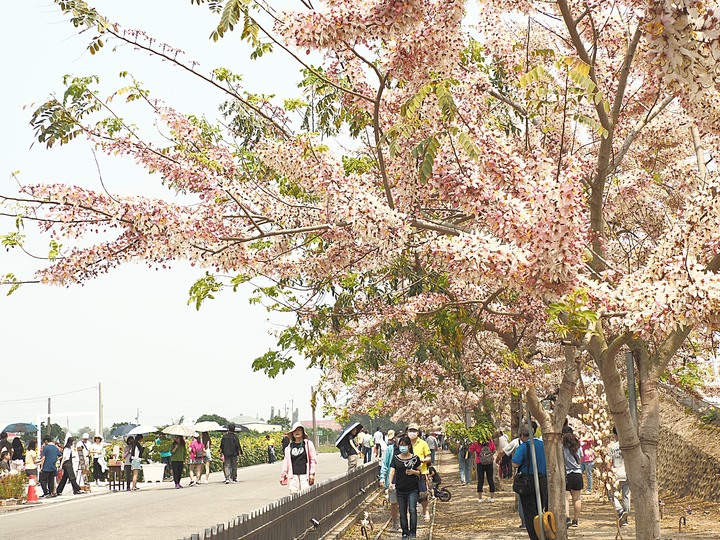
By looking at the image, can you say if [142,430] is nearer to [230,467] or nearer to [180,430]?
[180,430]

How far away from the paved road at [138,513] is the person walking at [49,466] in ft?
2.02

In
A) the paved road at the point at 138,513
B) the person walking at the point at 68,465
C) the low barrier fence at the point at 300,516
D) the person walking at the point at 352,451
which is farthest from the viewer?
the person walking at the point at 68,465

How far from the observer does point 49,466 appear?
24922mm

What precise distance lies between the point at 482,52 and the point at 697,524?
34.2 ft

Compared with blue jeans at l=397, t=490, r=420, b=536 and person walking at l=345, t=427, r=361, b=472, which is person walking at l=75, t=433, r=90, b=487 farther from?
blue jeans at l=397, t=490, r=420, b=536

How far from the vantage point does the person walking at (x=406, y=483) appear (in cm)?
1371

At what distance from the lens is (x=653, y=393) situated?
859 cm

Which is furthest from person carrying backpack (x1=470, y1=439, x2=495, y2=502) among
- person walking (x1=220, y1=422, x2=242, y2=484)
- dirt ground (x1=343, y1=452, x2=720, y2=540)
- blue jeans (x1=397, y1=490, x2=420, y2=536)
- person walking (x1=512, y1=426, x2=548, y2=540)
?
person walking (x1=512, y1=426, x2=548, y2=540)

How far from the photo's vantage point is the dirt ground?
15.0m

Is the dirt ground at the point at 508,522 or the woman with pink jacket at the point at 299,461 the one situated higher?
the woman with pink jacket at the point at 299,461

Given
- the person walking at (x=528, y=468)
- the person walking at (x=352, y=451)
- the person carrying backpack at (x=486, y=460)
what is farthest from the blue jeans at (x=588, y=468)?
the person walking at (x=528, y=468)

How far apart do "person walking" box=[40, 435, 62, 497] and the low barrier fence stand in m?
9.85

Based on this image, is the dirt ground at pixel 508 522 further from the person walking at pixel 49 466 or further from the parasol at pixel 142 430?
the parasol at pixel 142 430

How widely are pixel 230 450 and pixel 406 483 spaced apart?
15950 mm
